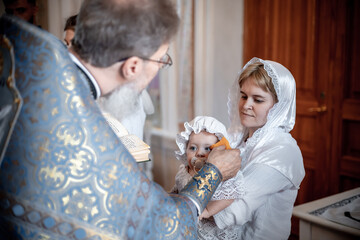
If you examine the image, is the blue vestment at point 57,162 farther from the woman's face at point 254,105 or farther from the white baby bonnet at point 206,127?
the woman's face at point 254,105

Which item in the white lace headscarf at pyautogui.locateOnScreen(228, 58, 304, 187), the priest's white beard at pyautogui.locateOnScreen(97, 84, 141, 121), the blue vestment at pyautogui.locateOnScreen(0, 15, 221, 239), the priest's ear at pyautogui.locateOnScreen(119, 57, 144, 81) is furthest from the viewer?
the white lace headscarf at pyautogui.locateOnScreen(228, 58, 304, 187)

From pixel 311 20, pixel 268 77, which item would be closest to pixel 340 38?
pixel 311 20

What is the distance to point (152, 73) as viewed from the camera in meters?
1.25

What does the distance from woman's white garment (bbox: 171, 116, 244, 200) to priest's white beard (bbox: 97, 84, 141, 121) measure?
→ 50cm

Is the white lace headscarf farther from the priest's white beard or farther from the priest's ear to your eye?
the priest's ear

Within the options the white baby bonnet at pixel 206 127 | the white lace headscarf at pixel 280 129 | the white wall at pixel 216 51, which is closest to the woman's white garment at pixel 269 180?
the white lace headscarf at pixel 280 129

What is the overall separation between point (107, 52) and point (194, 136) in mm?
851

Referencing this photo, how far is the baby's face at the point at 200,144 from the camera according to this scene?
1.83 metres

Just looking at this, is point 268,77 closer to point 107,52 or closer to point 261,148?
point 261,148

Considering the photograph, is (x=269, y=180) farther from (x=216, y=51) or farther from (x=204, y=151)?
(x=216, y=51)

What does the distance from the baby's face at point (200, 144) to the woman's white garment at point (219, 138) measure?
0.08 ft

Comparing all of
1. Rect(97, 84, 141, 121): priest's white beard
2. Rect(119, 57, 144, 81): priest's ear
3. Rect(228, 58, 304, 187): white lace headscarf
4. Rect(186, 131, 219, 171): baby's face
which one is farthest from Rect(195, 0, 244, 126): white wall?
Rect(119, 57, 144, 81): priest's ear

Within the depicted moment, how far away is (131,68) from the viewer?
1.16m

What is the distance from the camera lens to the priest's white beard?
1.28 m
